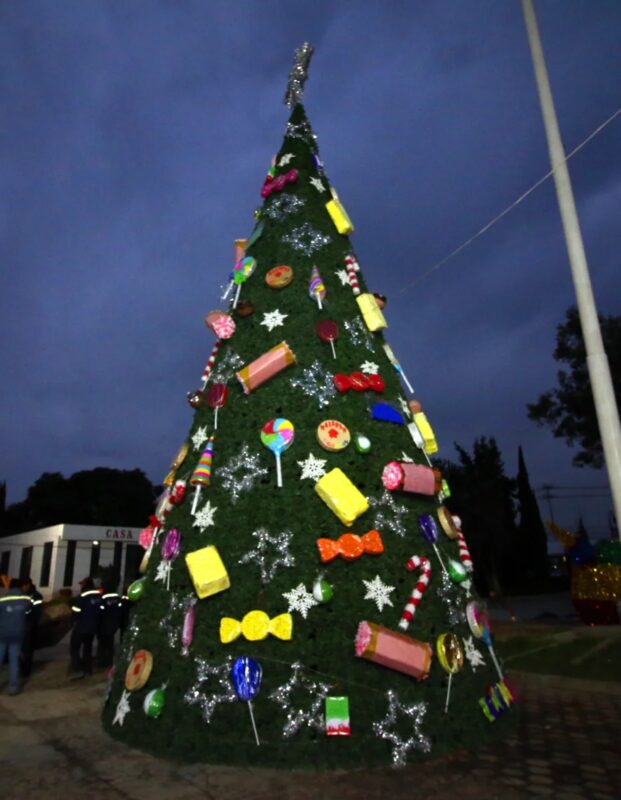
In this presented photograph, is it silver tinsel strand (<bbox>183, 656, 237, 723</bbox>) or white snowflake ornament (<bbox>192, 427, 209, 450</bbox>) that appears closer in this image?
silver tinsel strand (<bbox>183, 656, 237, 723</bbox>)

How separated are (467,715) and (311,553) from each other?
1779 mm

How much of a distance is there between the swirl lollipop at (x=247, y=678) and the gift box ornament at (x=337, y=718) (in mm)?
535

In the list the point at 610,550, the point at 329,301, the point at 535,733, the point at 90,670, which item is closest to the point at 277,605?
the point at 535,733

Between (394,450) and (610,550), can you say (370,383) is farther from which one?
(610,550)

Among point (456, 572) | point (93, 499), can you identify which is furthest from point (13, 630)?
point (93, 499)

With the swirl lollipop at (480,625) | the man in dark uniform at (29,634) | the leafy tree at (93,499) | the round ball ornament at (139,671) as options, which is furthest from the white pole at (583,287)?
the leafy tree at (93,499)

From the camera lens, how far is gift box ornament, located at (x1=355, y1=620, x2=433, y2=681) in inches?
158

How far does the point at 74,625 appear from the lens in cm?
839

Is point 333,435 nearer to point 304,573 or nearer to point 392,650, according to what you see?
point 304,573

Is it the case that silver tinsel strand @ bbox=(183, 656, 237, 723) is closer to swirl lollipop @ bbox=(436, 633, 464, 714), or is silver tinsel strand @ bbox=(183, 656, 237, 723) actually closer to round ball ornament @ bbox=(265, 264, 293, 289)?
swirl lollipop @ bbox=(436, 633, 464, 714)

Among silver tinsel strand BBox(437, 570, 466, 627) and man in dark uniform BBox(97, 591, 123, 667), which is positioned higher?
silver tinsel strand BBox(437, 570, 466, 627)

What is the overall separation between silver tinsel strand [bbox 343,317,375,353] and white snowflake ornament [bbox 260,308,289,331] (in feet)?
2.12

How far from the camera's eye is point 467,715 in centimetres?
430

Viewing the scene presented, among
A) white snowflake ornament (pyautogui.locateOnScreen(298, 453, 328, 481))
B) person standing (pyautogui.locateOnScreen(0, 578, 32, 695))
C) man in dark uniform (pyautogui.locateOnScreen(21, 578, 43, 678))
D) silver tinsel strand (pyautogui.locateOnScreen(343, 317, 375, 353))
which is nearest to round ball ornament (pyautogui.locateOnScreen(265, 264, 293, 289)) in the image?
silver tinsel strand (pyautogui.locateOnScreen(343, 317, 375, 353))
